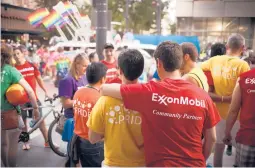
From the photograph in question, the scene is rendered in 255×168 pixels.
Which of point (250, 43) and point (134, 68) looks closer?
point (134, 68)

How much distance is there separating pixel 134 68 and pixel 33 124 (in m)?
2.99

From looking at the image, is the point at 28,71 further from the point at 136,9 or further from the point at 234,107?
the point at 136,9

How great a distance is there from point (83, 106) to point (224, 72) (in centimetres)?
140

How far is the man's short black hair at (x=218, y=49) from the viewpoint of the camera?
10.7ft

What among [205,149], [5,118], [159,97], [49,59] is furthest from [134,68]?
[49,59]

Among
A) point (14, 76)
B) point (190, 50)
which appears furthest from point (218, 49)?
point (14, 76)

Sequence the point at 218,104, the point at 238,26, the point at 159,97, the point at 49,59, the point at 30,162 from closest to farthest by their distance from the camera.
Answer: the point at 159,97 → the point at 238,26 → the point at 218,104 → the point at 30,162 → the point at 49,59

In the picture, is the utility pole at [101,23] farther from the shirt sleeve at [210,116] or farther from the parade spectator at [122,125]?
the shirt sleeve at [210,116]

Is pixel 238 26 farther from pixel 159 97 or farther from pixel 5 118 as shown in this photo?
pixel 5 118

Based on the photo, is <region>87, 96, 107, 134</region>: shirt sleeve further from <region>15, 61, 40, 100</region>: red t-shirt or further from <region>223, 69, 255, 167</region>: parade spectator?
<region>15, 61, 40, 100</region>: red t-shirt

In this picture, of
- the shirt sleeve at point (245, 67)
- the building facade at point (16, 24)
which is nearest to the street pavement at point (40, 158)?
the shirt sleeve at point (245, 67)

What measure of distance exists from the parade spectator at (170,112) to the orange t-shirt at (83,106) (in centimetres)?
81

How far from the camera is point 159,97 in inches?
63.9

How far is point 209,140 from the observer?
1.83m
